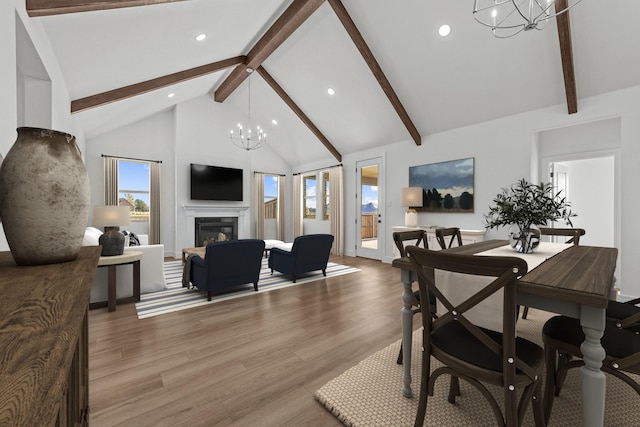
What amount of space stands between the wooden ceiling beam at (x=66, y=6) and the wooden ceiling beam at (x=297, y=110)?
154 inches

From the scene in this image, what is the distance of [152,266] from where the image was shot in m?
3.75

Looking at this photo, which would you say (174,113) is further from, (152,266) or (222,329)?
(222,329)

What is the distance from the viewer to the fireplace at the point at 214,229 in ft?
22.8

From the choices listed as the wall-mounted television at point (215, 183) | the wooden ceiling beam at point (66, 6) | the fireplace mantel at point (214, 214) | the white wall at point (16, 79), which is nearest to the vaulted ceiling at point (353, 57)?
the wooden ceiling beam at point (66, 6)

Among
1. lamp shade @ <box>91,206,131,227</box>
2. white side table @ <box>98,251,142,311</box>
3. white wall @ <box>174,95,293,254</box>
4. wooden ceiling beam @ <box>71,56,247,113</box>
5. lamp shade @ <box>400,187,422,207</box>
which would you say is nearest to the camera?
white side table @ <box>98,251,142,311</box>

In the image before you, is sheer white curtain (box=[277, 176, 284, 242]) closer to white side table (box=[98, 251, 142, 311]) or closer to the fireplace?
the fireplace

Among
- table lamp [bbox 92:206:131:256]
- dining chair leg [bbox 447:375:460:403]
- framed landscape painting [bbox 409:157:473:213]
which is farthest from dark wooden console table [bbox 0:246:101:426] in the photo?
framed landscape painting [bbox 409:157:473:213]

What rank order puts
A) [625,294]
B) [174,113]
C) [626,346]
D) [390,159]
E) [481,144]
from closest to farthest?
[626,346], [625,294], [481,144], [390,159], [174,113]

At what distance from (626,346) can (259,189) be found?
7.59 metres

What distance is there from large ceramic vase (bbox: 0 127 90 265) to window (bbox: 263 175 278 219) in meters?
7.57

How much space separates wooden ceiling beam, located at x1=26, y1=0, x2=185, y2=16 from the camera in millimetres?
1938

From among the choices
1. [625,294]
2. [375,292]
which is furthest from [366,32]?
[625,294]

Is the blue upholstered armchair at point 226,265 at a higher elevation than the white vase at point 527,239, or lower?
lower

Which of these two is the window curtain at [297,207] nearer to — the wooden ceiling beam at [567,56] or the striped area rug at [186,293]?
the striped area rug at [186,293]
